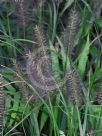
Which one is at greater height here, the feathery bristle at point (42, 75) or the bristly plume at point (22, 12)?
the bristly plume at point (22, 12)

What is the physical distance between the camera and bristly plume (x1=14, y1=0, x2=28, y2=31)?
2.04 meters

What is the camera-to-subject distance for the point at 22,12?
2068mm

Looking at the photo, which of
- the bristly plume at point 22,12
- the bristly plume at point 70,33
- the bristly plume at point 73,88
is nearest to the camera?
the bristly plume at point 73,88

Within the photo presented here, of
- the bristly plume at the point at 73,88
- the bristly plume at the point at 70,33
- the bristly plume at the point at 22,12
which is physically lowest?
the bristly plume at the point at 73,88

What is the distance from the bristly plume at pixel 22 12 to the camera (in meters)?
2.04

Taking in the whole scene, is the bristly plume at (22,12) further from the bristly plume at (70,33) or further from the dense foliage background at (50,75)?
the bristly plume at (70,33)

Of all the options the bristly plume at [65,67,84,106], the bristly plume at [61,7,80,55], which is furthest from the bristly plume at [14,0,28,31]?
the bristly plume at [65,67,84,106]

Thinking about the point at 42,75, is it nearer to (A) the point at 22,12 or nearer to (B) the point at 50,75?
(B) the point at 50,75

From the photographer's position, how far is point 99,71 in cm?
210

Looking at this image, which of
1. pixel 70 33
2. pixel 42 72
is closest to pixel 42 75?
pixel 42 72

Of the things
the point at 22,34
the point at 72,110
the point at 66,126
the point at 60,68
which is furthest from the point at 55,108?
the point at 22,34

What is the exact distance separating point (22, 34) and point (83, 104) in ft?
2.17

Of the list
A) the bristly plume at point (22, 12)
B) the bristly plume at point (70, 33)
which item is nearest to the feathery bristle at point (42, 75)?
the bristly plume at point (70, 33)

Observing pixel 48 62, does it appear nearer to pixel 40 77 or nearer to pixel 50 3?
pixel 40 77
